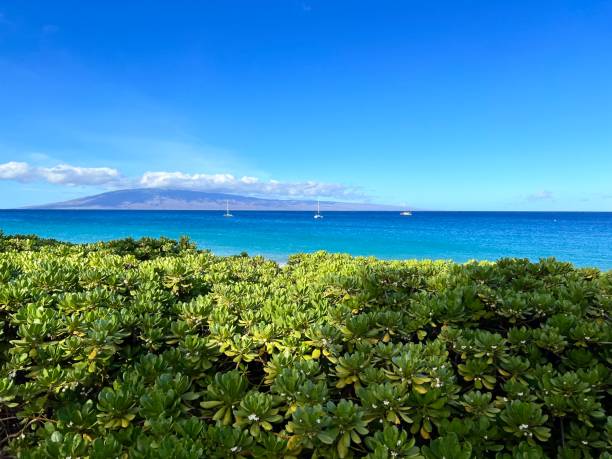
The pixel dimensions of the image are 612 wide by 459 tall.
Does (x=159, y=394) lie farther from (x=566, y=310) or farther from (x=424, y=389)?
(x=566, y=310)

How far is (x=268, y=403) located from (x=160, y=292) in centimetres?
228

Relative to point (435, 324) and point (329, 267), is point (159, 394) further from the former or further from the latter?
point (329, 267)

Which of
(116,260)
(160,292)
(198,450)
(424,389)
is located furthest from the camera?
(116,260)

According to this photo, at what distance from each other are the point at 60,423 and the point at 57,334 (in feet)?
2.78

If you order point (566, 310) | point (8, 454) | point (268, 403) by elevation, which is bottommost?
point (8, 454)

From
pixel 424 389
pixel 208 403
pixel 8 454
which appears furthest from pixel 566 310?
pixel 8 454

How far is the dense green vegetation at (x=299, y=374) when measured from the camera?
196 cm

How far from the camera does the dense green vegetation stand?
196 cm

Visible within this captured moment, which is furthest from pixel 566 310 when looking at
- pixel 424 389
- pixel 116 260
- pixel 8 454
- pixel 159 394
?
pixel 116 260

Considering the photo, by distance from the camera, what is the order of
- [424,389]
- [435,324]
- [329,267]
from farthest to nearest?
[329,267] → [435,324] → [424,389]

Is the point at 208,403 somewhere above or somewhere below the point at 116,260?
below

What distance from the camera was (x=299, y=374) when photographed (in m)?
2.32

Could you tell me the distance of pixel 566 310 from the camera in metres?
3.53

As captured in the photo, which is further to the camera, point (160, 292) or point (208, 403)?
point (160, 292)
